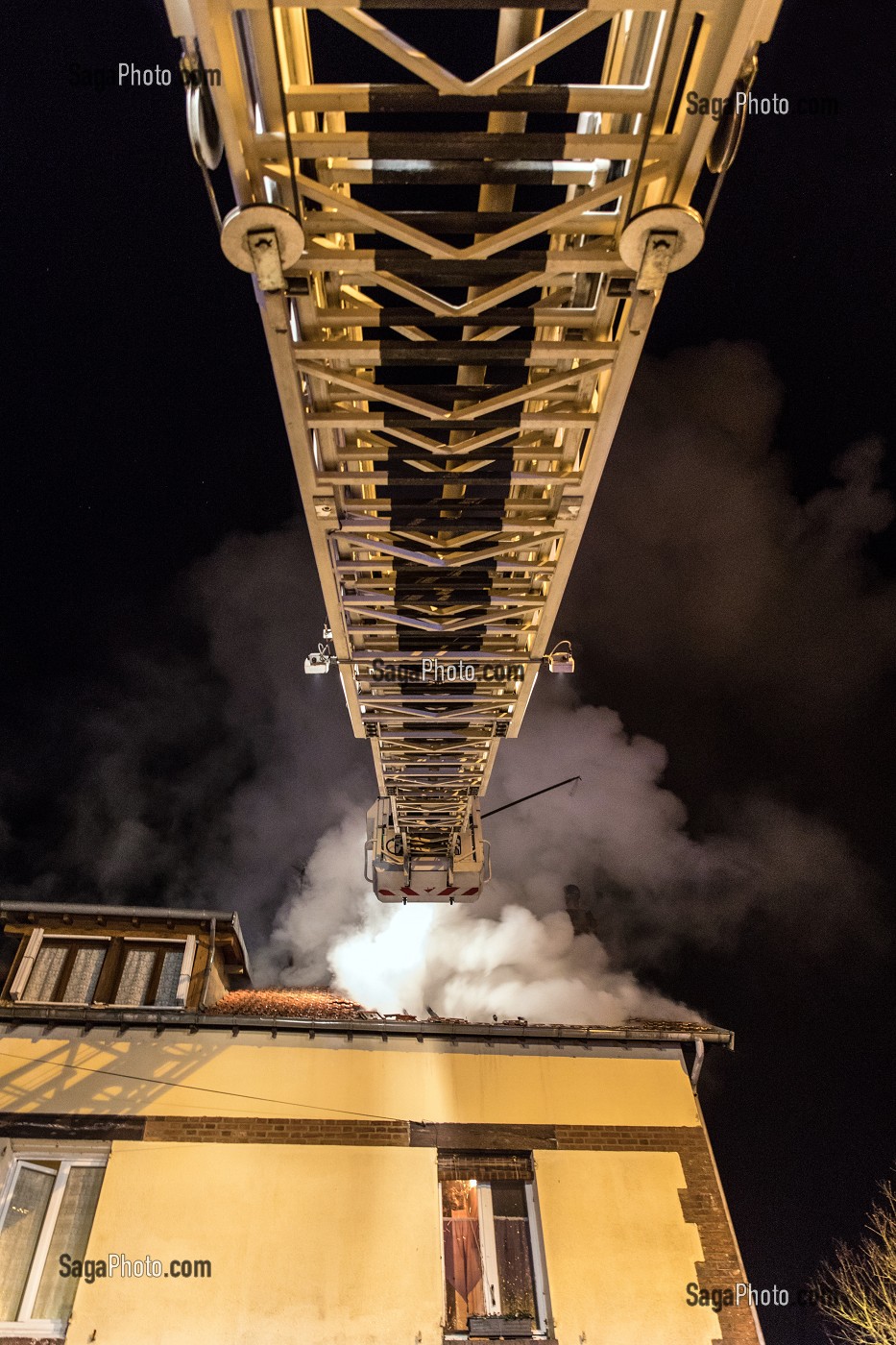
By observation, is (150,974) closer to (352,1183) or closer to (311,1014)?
(311,1014)

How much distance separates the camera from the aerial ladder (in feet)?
12.5

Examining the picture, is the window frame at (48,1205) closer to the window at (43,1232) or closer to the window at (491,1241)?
the window at (43,1232)

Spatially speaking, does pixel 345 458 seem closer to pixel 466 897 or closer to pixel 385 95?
pixel 385 95

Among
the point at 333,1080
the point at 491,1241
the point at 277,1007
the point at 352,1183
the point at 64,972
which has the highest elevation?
the point at 64,972

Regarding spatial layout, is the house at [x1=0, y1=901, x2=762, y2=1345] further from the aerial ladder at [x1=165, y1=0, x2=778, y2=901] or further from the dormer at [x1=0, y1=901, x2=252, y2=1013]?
the aerial ladder at [x1=165, y1=0, x2=778, y2=901]

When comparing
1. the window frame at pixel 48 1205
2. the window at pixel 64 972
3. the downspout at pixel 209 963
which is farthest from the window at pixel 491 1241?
the window at pixel 64 972

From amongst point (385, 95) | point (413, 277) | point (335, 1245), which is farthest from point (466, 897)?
point (385, 95)

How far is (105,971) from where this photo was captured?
475 inches

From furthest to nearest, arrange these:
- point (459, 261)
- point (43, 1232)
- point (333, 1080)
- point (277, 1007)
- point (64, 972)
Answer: point (277, 1007) < point (64, 972) < point (333, 1080) < point (43, 1232) < point (459, 261)

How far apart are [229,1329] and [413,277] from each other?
32.7 ft

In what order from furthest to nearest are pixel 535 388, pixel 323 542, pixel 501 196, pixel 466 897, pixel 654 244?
pixel 466 897
pixel 323 542
pixel 535 388
pixel 501 196
pixel 654 244

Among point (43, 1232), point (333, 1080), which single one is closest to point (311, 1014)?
point (333, 1080)

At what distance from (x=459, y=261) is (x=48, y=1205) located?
10666 mm

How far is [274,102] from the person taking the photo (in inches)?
156
